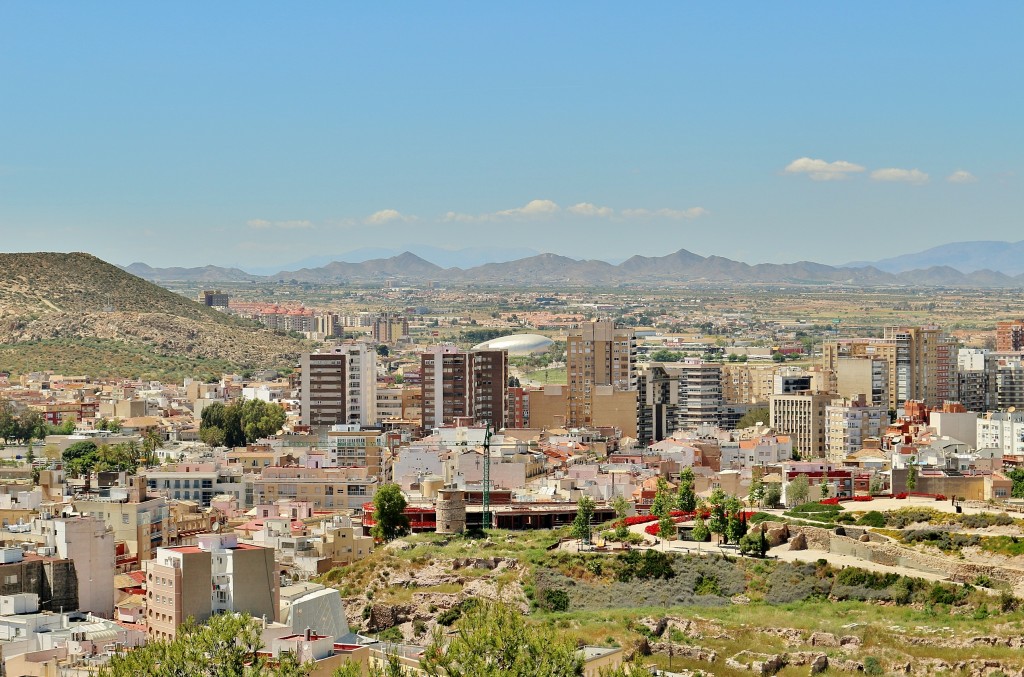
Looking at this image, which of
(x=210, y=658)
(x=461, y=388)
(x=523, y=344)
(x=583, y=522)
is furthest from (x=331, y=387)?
(x=523, y=344)

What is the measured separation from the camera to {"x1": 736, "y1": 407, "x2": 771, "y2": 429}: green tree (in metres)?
66.4

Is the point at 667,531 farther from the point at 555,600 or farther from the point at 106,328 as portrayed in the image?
the point at 106,328

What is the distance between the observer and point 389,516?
38.3 meters

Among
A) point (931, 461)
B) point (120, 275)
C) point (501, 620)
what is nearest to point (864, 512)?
point (931, 461)

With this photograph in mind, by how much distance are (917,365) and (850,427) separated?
41.7 ft

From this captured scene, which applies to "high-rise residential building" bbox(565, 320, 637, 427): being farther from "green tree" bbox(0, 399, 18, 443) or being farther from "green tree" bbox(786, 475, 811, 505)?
"green tree" bbox(786, 475, 811, 505)

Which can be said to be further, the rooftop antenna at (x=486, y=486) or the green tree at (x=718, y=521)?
the rooftop antenna at (x=486, y=486)

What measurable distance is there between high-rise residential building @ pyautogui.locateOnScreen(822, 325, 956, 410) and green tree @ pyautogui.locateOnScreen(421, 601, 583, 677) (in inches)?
1895

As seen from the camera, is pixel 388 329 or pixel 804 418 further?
pixel 388 329

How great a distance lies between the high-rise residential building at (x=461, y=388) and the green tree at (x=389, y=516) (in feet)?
73.8

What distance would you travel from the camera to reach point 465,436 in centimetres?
5350

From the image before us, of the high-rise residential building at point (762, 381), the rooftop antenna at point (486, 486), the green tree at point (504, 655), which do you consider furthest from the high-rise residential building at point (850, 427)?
the green tree at point (504, 655)

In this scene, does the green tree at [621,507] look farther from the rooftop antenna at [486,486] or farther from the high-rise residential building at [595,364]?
the high-rise residential building at [595,364]

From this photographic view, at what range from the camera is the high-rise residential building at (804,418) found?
2324 inches
